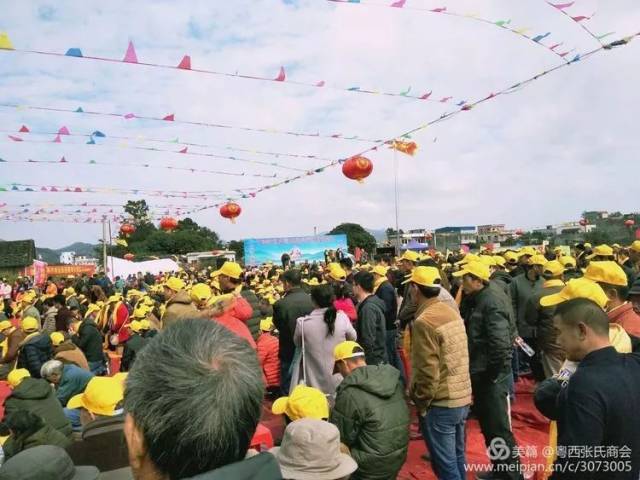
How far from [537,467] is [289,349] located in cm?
296

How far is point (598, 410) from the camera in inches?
80.4

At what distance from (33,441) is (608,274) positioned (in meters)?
4.25

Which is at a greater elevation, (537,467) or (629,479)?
(629,479)

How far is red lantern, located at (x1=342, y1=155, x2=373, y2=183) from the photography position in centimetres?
895

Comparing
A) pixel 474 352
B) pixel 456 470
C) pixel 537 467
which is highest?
pixel 474 352

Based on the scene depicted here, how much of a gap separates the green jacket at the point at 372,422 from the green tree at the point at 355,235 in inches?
2552

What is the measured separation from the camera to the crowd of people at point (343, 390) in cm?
110

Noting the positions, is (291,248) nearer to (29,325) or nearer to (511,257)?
(511,257)

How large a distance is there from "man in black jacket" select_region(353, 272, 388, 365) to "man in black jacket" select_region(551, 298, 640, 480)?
9.73ft

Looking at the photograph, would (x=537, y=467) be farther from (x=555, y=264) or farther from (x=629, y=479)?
(x=555, y=264)

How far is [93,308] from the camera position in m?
9.12

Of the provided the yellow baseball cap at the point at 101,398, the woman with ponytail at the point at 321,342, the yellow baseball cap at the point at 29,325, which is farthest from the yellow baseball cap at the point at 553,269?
the yellow baseball cap at the point at 29,325

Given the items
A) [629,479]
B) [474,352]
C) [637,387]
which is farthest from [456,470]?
[637,387]

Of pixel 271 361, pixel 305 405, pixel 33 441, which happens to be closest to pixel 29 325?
pixel 271 361
